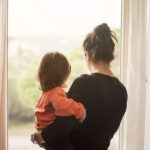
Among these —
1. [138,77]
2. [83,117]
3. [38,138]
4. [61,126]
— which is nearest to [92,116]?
[83,117]

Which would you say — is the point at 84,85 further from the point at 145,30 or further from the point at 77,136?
Answer: the point at 145,30

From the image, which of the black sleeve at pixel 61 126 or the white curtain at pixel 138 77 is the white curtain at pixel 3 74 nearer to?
the white curtain at pixel 138 77

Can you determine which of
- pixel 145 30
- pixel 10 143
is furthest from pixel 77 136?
pixel 10 143

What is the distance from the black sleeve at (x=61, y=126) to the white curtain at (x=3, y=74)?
1.13m

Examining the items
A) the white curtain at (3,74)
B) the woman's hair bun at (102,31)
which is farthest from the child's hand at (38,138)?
the white curtain at (3,74)

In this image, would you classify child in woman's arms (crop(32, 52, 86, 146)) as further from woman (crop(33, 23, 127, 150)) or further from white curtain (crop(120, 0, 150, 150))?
white curtain (crop(120, 0, 150, 150))

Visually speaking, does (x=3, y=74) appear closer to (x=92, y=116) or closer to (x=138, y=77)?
(x=138, y=77)

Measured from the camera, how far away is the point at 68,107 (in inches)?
50.8

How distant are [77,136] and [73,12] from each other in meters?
1.41

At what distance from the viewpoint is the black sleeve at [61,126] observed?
1.28 meters

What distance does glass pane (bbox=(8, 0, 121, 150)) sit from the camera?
2496 mm

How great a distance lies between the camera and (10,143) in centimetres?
259

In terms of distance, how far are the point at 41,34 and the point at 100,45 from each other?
1208 mm

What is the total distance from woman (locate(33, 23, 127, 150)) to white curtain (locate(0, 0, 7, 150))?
3.58ft
